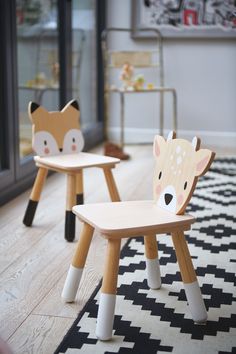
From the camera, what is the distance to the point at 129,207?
1.93 m

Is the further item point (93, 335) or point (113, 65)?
point (113, 65)

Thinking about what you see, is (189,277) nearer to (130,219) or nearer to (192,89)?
(130,219)

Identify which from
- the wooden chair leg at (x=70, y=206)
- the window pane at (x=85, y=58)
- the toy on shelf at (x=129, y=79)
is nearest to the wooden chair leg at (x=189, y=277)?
the wooden chair leg at (x=70, y=206)

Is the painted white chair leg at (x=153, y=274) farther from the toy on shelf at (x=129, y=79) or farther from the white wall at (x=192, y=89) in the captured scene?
the white wall at (x=192, y=89)

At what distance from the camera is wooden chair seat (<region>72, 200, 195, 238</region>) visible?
5.60 feet

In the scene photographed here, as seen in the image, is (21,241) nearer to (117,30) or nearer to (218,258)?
(218,258)

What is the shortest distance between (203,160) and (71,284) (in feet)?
1.93

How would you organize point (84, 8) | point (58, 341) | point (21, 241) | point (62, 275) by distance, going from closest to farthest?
point (58, 341), point (62, 275), point (21, 241), point (84, 8)

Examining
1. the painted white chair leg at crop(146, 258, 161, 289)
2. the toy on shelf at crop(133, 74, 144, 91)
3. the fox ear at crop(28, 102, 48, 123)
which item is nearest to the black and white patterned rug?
the painted white chair leg at crop(146, 258, 161, 289)

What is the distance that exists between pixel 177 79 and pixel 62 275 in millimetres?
2849

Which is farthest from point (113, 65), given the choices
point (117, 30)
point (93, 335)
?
point (93, 335)

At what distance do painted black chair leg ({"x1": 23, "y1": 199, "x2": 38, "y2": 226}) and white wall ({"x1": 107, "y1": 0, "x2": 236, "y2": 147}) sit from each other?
7.35 ft

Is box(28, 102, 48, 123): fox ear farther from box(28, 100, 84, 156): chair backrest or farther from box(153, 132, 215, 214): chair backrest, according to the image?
box(153, 132, 215, 214): chair backrest

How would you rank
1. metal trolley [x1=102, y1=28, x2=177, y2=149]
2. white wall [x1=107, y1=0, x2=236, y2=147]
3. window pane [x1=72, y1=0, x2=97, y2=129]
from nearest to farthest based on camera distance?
1. window pane [x1=72, y1=0, x2=97, y2=129]
2. metal trolley [x1=102, y1=28, x2=177, y2=149]
3. white wall [x1=107, y1=0, x2=236, y2=147]
